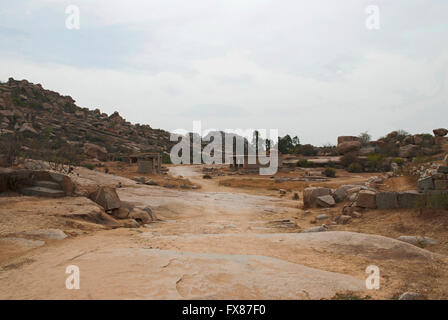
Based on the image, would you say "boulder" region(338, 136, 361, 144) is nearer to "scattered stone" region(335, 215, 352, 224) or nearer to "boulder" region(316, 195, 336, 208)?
"boulder" region(316, 195, 336, 208)

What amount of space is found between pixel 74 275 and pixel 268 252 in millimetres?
3006

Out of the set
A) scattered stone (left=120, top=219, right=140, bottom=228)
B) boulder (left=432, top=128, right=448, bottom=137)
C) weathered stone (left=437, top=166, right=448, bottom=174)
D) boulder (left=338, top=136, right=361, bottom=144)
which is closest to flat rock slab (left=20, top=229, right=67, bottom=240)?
scattered stone (left=120, top=219, right=140, bottom=228)

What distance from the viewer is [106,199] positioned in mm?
8367

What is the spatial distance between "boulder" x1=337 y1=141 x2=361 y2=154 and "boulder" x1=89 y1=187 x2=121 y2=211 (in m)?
29.9

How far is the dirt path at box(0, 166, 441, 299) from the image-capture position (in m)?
2.96

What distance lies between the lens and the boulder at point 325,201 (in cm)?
1093

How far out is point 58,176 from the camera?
28.8 ft

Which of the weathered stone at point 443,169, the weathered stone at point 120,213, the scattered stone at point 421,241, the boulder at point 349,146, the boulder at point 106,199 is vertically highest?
the boulder at point 349,146

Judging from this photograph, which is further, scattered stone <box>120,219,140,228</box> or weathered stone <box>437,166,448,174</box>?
weathered stone <box>437,166,448,174</box>

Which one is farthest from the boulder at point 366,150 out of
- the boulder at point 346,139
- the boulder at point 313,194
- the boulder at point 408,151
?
the boulder at point 313,194

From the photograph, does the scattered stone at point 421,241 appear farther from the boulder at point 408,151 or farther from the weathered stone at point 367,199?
the boulder at point 408,151

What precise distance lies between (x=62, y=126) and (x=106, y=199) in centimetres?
3990

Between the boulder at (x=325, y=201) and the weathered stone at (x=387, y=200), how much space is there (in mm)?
2180

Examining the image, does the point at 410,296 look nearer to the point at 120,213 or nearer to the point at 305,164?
the point at 120,213
